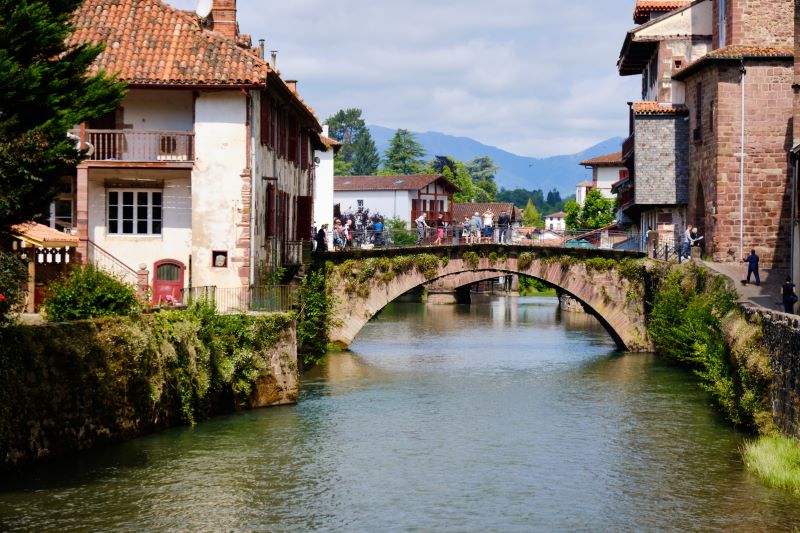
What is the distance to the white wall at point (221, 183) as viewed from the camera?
3362 centimetres

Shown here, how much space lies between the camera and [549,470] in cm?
2481

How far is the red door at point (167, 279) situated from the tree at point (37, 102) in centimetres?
1340

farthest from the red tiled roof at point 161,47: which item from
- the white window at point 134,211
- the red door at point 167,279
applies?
the red door at point 167,279

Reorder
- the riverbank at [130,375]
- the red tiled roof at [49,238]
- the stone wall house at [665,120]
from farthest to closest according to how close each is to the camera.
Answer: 1. the stone wall house at [665,120]
2. the red tiled roof at [49,238]
3. the riverbank at [130,375]

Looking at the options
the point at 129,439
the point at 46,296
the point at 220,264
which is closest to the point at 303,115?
the point at 220,264

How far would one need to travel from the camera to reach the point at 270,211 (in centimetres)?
3731

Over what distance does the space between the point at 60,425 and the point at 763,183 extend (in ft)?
99.5

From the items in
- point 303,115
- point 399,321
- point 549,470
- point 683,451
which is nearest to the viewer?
point 549,470

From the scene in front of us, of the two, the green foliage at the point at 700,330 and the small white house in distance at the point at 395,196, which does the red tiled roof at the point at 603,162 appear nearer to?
the small white house in distance at the point at 395,196

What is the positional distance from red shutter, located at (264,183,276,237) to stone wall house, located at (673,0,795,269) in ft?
58.2

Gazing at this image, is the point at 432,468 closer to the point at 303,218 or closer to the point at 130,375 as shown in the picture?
the point at 130,375

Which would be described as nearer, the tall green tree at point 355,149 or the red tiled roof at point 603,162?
the red tiled roof at point 603,162

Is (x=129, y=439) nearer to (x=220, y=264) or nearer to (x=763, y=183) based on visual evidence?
(x=220, y=264)

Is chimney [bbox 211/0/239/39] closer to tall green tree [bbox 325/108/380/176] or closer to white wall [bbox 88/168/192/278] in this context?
white wall [bbox 88/168/192/278]
